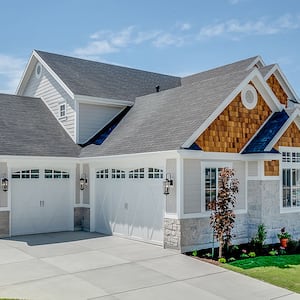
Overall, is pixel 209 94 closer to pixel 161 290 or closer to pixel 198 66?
pixel 161 290

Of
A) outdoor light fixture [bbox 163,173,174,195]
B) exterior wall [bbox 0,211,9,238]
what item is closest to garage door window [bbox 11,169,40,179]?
exterior wall [bbox 0,211,9,238]

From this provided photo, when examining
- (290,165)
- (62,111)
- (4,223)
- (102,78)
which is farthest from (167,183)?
(102,78)

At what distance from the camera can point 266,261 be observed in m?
11.5

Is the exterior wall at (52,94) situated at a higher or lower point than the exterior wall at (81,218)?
higher

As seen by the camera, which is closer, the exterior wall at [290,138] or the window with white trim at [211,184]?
the window with white trim at [211,184]

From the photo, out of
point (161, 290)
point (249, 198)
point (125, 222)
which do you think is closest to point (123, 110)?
point (125, 222)

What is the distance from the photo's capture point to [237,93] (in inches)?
530

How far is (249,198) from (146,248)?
3.90 metres

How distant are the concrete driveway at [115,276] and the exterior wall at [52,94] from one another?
267 inches

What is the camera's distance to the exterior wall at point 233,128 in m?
12.8

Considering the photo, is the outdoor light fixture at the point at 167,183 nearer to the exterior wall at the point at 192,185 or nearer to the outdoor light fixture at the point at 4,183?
the exterior wall at the point at 192,185

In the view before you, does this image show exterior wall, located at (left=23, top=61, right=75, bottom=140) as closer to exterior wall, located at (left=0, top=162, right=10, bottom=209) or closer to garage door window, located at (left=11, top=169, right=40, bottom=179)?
garage door window, located at (left=11, top=169, right=40, bottom=179)

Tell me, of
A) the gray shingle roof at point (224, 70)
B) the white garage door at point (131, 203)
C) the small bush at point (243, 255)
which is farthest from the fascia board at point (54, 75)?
the small bush at point (243, 255)

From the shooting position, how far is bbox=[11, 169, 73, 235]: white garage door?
15.1 m
